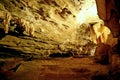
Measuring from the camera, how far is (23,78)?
4551mm

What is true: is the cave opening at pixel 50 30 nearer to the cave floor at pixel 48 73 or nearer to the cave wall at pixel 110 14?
the cave wall at pixel 110 14

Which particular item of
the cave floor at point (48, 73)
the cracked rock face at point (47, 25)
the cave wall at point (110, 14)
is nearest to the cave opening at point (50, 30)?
the cracked rock face at point (47, 25)

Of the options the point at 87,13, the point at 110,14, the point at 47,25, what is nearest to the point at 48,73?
the point at 110,14

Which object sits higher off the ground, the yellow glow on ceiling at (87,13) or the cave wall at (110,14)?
the yellow glow on ceiling at (87,13)

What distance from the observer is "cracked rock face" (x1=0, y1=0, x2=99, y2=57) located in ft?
34.8

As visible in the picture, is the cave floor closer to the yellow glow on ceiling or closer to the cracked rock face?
the cracked rock face

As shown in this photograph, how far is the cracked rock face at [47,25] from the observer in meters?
10.6

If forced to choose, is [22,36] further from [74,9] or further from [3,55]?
[74,9]

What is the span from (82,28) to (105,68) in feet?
27.9

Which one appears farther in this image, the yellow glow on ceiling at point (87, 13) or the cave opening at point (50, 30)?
the yellow glow on ceiling at point (87, 13)

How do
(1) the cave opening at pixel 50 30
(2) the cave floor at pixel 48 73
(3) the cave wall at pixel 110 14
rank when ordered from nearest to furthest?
(2) the cave floor at pixel 48 73 → (3) the cave wall at pixel 110 14 → (1) the cave opening at pixel 50 30

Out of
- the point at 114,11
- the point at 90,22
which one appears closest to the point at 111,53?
the point at 114,11

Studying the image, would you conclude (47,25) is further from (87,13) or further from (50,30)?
(87,13)

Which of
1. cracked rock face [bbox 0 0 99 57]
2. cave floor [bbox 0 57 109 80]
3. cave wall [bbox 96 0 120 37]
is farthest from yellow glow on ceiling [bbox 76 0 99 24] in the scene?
cave floor [bbox 0 57 109 80]
